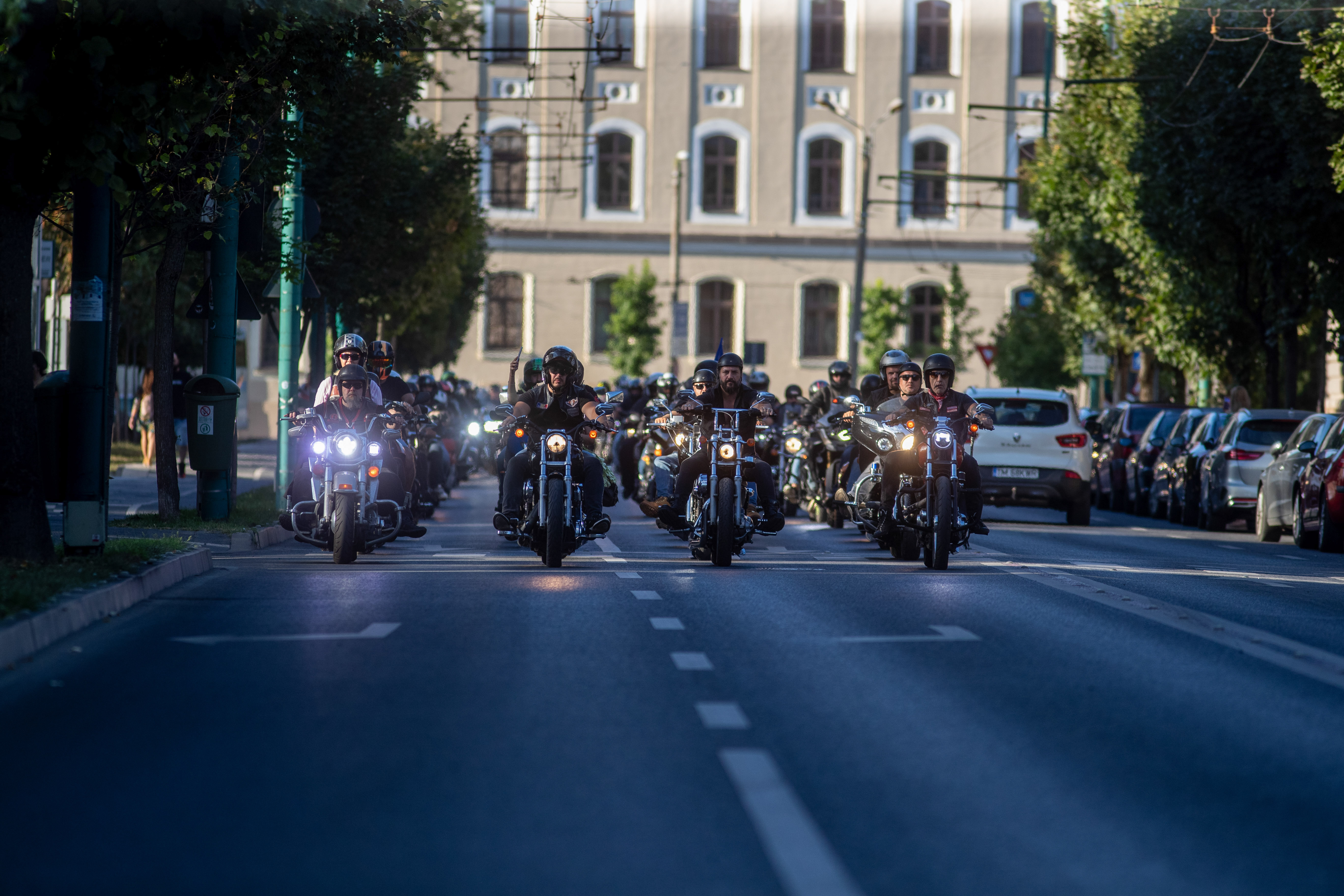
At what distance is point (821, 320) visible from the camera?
71125mm

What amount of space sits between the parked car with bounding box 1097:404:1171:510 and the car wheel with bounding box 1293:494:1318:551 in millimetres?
9263

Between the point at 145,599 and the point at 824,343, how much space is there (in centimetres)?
5971

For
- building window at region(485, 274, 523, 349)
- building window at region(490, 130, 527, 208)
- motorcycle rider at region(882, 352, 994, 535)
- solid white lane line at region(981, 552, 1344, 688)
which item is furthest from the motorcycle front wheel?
building window at region(485, 274, 523, 349)

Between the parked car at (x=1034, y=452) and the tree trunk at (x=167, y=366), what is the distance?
31.0ft

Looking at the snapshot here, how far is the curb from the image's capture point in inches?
377

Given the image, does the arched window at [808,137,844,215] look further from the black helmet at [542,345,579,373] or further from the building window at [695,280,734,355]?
the black helmet at [542,345,579,373]

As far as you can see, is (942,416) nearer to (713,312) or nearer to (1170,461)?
(1170,461)

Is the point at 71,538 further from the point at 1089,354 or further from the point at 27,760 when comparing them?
the point at 1089,354

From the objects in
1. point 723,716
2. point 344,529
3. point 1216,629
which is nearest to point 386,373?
point 344,529

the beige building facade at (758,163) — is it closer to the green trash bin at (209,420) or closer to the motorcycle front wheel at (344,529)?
the green trash bin at (209,420)

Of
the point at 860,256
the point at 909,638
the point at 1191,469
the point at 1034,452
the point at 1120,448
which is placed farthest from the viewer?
the point at 860,256

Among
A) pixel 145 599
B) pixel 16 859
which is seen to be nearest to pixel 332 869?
pixel 16 859

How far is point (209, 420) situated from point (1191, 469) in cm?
1401

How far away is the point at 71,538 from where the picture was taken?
13375mm
